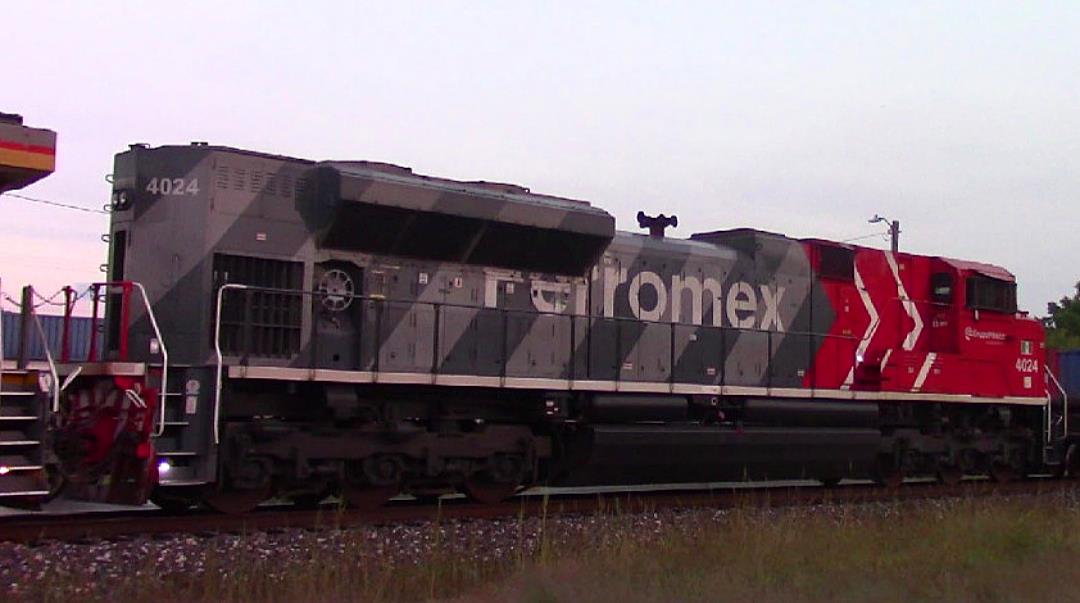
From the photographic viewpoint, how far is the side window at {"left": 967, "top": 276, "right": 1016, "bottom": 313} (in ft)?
57.1

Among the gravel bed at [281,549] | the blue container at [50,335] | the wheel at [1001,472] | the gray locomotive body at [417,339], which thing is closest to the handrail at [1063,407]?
the wheel at [1001,472]

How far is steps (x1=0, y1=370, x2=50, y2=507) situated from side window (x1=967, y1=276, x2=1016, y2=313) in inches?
514

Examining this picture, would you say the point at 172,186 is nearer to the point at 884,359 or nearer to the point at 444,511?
the point at 444,511

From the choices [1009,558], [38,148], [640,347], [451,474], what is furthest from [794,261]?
[38,148]

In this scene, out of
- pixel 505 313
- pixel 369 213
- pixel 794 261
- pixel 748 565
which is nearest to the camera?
pixel 748 565

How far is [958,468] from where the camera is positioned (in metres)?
17.1

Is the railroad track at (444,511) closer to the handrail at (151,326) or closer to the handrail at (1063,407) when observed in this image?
the handrail at (151,326)

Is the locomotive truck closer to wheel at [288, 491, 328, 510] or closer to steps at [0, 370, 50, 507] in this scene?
wheel at [288, 491, 328, 510]

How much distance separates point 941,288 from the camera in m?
17.3

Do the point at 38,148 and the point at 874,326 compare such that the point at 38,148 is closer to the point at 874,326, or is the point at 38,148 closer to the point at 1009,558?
the point at 1009,558

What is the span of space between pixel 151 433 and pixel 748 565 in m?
5.18

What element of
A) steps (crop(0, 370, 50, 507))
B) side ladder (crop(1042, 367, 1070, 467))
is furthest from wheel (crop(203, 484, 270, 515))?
side ladder (crop(1042, 367, 1070, 467))

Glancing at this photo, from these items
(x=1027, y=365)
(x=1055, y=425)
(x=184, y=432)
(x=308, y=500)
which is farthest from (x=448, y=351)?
(x=1055, y=425)

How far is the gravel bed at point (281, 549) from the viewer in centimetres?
756
